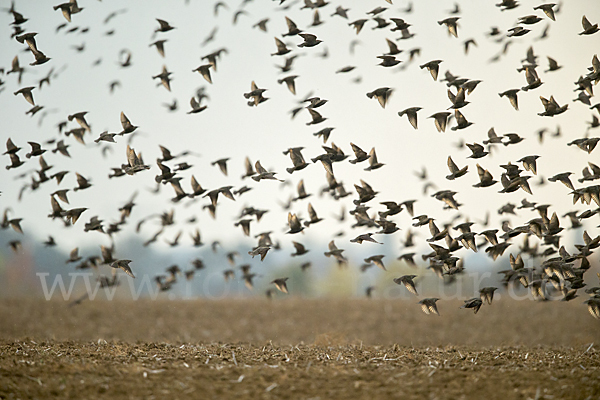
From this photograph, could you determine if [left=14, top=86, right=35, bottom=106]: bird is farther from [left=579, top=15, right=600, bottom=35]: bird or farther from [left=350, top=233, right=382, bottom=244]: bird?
[left=579, top=15, right=600, bottom=35]: bird

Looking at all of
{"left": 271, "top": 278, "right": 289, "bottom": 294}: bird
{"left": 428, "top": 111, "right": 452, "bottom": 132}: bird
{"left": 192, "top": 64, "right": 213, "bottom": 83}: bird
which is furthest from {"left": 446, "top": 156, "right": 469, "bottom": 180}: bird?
{"left": 192, "top": 64, "right": 213, "bottom": 83}: bird

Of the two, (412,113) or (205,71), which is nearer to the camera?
(412,113)

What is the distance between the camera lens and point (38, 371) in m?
6.62

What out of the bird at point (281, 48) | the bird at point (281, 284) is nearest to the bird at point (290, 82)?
the bird at point (281, 48)

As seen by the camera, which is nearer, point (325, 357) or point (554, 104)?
point (325, 357)

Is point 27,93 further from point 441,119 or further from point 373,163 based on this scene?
point 441,119

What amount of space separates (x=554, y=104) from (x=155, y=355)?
309 inches

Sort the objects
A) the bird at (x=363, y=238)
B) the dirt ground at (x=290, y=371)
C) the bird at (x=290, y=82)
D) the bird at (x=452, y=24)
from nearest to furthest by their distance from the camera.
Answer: the dirt ground at (x=290, y=371)
the bird at (x=363, y=238)
the bird at (x=452, y=24)
the bird at (x=290, y=82)

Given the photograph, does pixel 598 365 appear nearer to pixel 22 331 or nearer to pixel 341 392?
pixel 341 392

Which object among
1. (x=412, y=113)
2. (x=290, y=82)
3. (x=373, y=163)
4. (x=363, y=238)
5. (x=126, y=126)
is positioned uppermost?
(x=290, y=82)

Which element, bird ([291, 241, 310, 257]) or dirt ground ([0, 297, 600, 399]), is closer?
dirt ground ([0, 297, 600, 399])

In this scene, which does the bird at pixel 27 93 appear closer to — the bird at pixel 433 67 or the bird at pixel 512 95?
the bird at pixel 433 67

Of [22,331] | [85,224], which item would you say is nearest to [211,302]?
[22,331]

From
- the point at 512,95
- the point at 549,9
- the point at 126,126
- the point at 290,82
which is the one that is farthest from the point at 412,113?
the point at 126,126
